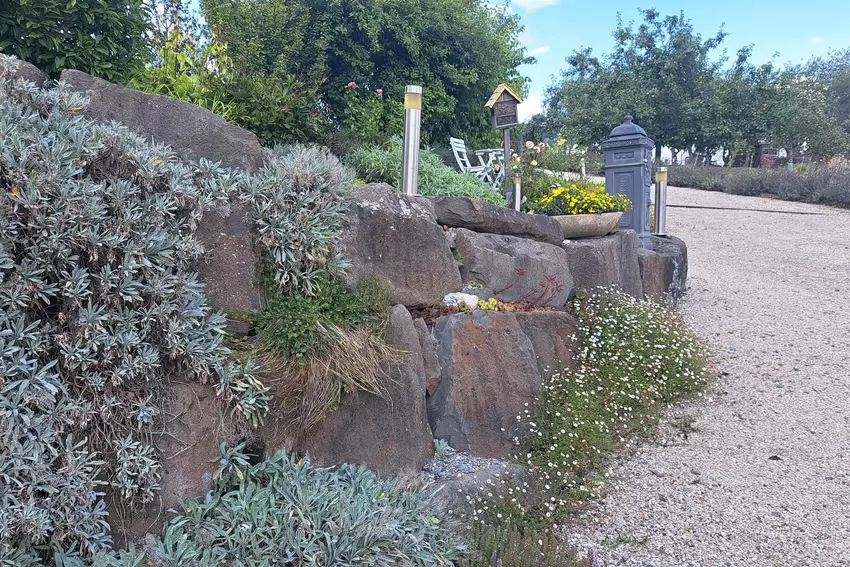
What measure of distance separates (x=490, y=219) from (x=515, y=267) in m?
0.43

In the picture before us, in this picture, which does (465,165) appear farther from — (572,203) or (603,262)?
(603,262)

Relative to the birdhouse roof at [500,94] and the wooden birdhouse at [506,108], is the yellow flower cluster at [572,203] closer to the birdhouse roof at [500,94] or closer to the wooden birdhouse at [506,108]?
the wooden birdhouse at [506,108]

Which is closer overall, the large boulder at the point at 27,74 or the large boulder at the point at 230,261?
→ the large boulder at the point at 27,74

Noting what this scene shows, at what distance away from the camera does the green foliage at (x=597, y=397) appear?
3.43 meters

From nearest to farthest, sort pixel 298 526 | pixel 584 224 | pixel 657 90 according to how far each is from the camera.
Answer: pixel 298 526 → pixel 584 224 → pixel 657 90

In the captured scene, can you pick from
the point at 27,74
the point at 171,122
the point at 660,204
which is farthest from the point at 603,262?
the point at 27,74

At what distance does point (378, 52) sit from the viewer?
8406mm

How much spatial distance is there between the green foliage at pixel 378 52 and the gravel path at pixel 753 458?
4.25m

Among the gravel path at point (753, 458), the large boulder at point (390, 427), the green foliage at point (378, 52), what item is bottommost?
the gravel path at point (753, 458)

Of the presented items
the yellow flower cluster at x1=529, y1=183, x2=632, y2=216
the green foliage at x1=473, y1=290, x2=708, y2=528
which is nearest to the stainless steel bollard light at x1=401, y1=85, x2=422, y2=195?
the green foliage at x1=473, y1=290, x2=708, y2=528

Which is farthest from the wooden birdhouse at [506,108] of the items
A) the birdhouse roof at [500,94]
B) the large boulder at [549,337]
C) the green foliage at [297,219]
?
the green foliage at [297,219]

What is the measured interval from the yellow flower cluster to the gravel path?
1717mm

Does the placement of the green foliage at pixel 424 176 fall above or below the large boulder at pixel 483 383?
above

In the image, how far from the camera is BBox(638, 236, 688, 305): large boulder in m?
6.95
